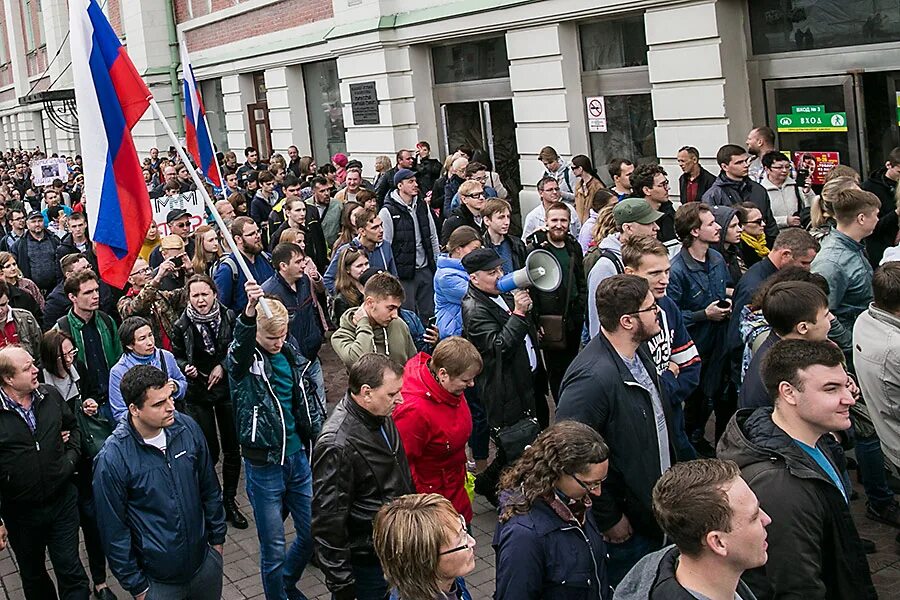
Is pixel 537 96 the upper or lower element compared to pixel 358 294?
upper

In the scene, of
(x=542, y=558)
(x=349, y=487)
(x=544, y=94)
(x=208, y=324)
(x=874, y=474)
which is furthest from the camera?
(x=544, y=94)

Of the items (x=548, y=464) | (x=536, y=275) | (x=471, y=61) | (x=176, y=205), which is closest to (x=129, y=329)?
(x=536, y=275)

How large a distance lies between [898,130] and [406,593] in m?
9.18

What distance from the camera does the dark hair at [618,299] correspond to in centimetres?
512

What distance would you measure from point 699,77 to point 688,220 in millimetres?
5759

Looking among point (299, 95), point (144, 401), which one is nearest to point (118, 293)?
point (144, 401)

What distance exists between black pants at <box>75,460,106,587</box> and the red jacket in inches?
86.3

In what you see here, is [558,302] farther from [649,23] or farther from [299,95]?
[299,95]

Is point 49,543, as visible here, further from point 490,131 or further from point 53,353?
point 490,131

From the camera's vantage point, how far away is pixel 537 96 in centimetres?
1569

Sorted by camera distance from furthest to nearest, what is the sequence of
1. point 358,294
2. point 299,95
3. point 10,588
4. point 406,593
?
point 299,95 → point 358,294 → point 10,588 → point 406,593

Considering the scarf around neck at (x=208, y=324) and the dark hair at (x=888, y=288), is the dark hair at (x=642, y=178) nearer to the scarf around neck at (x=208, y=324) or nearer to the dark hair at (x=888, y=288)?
the scarf around neck at (x=208, y=324)

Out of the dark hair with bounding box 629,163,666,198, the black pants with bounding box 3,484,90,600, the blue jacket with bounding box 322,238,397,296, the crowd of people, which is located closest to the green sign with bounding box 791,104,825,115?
the crowd of people

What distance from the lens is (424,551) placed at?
3732 mm
